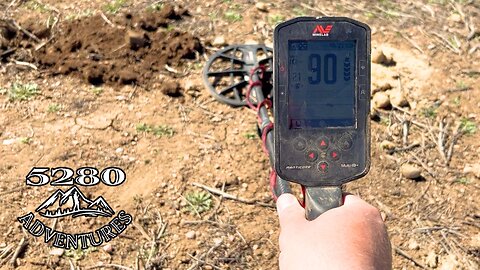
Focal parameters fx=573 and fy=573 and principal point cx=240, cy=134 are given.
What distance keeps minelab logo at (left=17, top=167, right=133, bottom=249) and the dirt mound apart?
0.78m

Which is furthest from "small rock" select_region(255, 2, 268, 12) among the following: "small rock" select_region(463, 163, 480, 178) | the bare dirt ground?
"small rock" select_region(463, 163, 480, 178)

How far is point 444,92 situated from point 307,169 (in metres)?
2.37

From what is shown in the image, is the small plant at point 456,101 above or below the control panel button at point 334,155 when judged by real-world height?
below

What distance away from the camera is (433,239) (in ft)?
9.97

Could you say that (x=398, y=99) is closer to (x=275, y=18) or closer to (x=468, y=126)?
(x=468, y=126)

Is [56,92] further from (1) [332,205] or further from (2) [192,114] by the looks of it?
(1) [332,205]

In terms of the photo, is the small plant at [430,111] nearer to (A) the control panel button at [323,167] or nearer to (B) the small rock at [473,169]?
(B) the small rock at [473,169]

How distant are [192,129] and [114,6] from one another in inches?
55.1

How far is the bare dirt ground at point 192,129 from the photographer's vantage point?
2.96 m

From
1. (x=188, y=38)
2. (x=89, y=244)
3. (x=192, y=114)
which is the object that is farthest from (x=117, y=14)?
(x=89, y=244)

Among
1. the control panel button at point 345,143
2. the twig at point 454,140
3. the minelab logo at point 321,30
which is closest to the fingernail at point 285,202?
the control panel button at point 345,143

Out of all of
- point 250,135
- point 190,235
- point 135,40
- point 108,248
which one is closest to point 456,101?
point 250,135

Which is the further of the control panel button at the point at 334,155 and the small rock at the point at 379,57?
the small rock at the point at 379,57

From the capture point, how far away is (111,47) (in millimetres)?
3924
